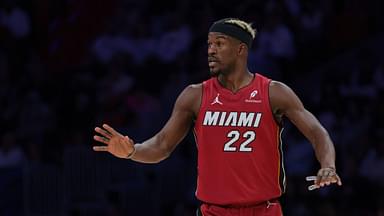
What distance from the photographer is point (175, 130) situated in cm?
579

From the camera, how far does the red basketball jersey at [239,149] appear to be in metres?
5.51

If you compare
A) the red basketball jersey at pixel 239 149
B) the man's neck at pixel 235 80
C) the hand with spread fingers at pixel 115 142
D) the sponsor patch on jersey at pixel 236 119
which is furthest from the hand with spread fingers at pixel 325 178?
the hand with spread fingers at pixel 115 142

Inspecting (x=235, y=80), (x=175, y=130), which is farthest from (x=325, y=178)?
(x=175, y=130)

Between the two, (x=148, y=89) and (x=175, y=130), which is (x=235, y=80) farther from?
(x=148, y=89)

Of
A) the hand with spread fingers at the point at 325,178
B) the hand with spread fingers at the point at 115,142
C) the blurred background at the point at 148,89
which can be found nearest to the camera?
the hand with spread fingers at the point at 325,178

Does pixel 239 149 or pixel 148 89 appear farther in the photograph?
pixel 148 89

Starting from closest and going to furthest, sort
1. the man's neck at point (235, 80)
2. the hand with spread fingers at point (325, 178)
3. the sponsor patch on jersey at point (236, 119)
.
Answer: the hand with spread fingers at point (325, 178) < the sponsor patch on jersey at point (236, 119) < the man's neck at point (235, 80)

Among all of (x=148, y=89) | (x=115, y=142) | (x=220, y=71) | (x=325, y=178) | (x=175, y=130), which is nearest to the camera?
(x=325, y=178)

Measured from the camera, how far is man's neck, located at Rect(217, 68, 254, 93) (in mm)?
5723

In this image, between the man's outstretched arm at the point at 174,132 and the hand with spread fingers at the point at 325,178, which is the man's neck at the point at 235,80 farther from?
the hand with spread fingers at the point at 325,178

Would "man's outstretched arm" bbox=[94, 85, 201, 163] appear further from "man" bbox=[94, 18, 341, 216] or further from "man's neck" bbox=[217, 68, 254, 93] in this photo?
"man's neck" bbox=[217, 68, 254, 93]

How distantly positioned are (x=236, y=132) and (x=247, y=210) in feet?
1.55

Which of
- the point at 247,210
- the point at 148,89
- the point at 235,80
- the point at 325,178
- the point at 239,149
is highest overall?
the point at 148,89

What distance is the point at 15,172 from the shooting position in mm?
9461
